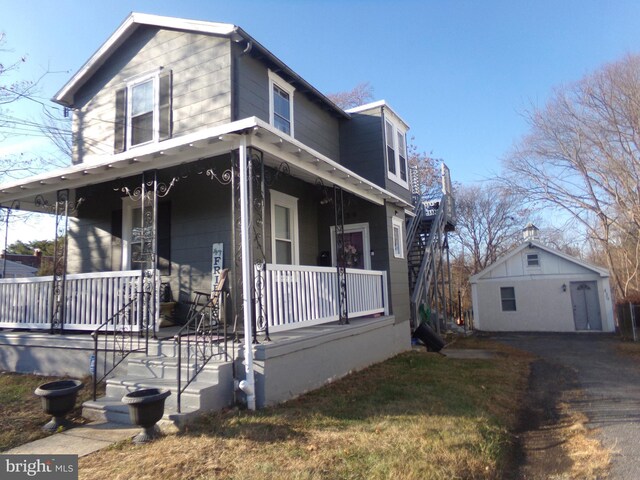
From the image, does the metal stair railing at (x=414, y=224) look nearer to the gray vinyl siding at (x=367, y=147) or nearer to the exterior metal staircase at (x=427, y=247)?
the exterior metal staircase at (x=427, y=247)

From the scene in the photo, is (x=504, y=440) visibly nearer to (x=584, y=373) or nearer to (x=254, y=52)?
A: (x=584, y=373)

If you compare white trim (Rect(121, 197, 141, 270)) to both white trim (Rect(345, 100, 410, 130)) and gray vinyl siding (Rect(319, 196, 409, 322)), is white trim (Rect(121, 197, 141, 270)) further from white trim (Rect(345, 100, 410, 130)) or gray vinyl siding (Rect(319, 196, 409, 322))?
white trim (Rect(345, 100, 410, 130))

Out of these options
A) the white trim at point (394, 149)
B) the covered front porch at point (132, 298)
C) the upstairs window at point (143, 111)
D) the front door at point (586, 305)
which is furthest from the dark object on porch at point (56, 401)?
the front door at point (586, 305)

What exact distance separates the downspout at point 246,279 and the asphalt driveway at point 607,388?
351 centimetres

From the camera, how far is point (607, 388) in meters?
6.58

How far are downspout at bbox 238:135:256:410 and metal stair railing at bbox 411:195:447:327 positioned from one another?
724 centimetres

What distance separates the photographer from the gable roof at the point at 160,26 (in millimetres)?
7106

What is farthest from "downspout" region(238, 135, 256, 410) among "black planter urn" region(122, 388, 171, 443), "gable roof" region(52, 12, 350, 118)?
"gable roof" region(52, 12, 350, 118)

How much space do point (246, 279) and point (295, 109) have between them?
5188 millimetres

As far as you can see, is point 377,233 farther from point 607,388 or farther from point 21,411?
point 21,411

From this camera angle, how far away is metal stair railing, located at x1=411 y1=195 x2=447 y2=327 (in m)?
11.5

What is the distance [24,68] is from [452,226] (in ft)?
48.2

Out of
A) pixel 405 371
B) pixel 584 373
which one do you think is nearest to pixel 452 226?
pixel 584 373

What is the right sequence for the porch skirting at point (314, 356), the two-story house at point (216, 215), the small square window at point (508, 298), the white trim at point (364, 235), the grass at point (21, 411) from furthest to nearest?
the small square window at point (508, 298) < the white trim at point (364, 235) < the two-story house at point (216, 215) < the porch skirting at point (314, 356) < the grass at point (21, 411)
